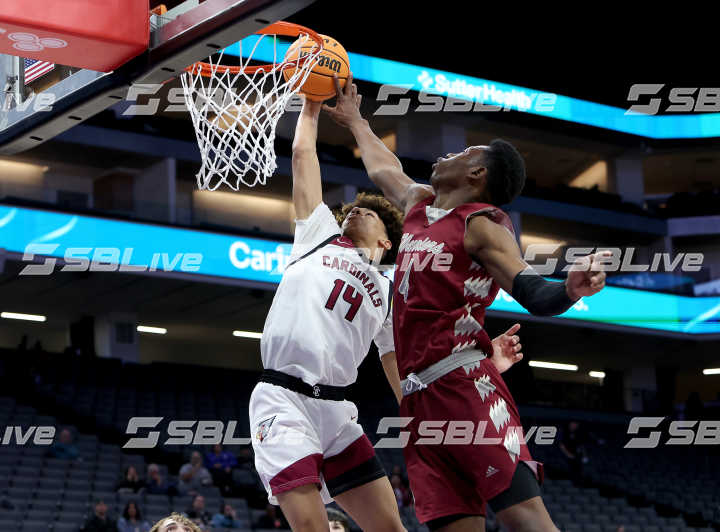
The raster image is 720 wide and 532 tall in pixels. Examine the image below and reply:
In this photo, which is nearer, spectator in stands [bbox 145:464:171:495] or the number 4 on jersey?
the number 4 on jersey

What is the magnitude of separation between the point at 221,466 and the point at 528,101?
15326mm

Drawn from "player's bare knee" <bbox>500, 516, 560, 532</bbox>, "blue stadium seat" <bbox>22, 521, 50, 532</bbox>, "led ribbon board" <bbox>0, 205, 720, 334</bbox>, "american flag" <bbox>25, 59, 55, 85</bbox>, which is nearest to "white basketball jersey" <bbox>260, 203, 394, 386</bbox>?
"player's bare knee" <bbox>500, 516, 560, 532</bbox>

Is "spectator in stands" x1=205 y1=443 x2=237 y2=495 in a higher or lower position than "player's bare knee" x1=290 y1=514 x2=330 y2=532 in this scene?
lower

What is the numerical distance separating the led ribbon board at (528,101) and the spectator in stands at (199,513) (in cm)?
1346

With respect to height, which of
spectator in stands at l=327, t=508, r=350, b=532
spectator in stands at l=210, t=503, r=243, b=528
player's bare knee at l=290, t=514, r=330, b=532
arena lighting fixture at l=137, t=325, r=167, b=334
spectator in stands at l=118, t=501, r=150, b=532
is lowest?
arena lighting fixture at l=137, t=325, r=167, b=334

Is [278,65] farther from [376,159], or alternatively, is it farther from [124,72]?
[376,159]

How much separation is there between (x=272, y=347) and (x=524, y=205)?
884 inches

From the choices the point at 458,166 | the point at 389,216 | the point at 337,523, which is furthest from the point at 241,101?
the point at 337,523

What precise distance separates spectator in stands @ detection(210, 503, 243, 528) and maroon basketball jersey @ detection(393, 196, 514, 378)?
364 inches

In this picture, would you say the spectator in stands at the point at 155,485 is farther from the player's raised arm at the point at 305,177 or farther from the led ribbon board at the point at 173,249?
the player's raised arm at the point at 305,177

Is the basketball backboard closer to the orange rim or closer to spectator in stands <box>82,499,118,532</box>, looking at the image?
the orange rim

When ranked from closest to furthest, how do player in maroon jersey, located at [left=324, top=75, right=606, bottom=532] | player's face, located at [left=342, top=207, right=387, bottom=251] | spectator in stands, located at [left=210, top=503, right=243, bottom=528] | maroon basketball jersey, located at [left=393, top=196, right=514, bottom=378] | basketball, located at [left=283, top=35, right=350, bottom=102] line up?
1. player in maroon jersey, located at [left=324, top=75, right=606, bottom=532]
2. maroon basketball jersey, located at [left=393, top=196, right=514, bottom=378]
3. player's face, located at [left=342, top=207, right=387, bottom=251]
4. basketball, located at [left=283, top=35, right=350, bottom=102]
5. spectator in stands, located at [left=210, top=503, right=243, bottom=528]

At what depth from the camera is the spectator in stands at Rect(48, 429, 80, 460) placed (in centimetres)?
1445

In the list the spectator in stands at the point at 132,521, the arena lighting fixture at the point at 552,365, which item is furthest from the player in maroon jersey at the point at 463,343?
the arena lighting fixture at the point at 552,365
